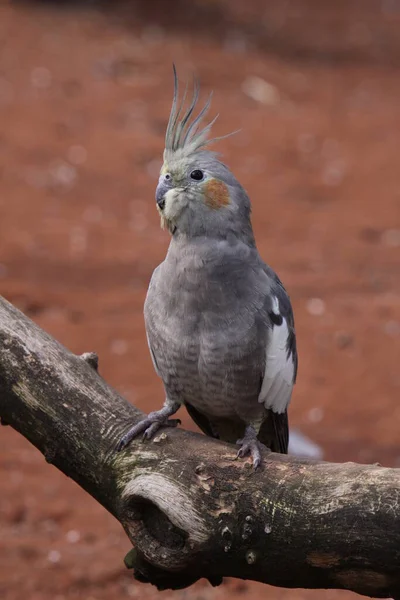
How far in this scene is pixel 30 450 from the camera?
6.63 m

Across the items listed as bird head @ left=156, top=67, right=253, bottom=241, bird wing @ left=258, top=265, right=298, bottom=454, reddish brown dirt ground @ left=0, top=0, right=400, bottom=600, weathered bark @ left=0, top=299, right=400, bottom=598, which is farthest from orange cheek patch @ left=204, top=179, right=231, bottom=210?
reddish brown dirt ground @ left=0, top=0, right=400, bottom=600

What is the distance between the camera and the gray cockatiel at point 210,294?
12.9 ft

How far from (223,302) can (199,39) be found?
479 inches

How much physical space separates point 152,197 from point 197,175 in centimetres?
662

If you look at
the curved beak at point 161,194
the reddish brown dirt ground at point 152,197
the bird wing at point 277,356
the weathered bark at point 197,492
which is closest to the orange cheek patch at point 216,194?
the curved beak at point 161,194

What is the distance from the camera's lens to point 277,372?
13.3 ft

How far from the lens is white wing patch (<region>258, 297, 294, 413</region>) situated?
404 cm

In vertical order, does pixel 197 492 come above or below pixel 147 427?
below

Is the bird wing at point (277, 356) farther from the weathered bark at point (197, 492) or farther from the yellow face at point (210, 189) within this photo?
the weathered bark at point (197, 492)

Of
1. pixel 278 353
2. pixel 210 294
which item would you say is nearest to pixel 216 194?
pixel 210 294

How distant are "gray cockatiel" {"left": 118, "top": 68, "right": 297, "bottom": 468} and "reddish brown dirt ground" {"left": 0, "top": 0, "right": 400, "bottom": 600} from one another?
1.85m

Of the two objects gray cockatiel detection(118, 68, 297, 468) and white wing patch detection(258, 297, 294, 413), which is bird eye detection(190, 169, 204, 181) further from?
white wing patch detection(258, 297, 294, 413)

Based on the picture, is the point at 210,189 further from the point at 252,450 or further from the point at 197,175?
the point at 252,450

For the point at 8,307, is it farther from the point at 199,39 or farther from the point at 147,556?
the point at 199,39
